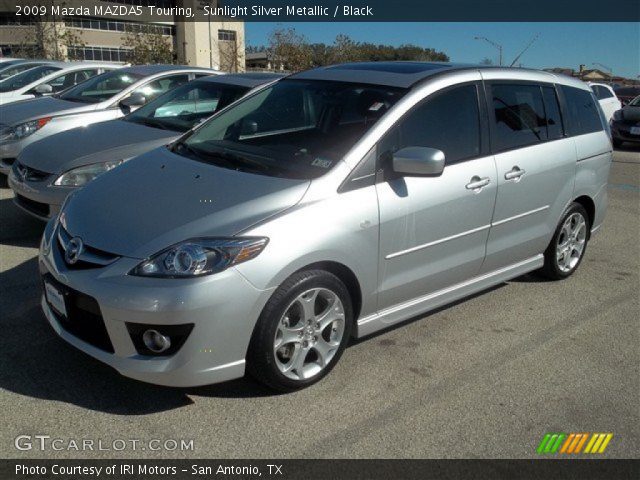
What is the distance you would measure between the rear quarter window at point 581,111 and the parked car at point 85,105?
4612mm

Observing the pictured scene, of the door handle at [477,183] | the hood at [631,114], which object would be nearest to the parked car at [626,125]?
the hood at [631,114]

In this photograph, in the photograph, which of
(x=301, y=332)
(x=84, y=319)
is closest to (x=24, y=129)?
(x=84, y=319)

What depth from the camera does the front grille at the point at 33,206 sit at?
5.58 metres

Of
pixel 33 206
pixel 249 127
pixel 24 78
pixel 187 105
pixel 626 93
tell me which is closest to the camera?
pixel 249 127

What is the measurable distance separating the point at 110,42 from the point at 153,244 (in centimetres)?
6908

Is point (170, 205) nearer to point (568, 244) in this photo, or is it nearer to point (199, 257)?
point (199, 257)

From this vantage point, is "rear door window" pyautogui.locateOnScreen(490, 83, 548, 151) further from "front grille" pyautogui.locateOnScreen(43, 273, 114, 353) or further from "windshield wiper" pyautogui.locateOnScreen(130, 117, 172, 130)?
"windshield wiper" pyautogui.locateOnScreen(130, 117, 172, 130)

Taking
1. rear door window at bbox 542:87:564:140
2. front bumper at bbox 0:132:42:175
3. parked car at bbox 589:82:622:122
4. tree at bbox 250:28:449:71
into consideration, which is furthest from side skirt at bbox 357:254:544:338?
tree at bbox 250:28:449:71

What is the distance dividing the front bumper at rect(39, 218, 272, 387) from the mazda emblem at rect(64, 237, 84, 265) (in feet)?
0.35

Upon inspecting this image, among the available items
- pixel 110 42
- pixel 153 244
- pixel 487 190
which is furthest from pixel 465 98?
pixel 110 42

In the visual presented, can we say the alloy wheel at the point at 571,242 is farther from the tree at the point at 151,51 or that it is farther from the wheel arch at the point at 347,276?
the tree at the point at 151,51

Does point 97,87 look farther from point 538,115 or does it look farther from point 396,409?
point 396,409

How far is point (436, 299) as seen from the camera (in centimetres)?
415

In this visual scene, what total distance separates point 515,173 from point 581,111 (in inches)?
53.7
